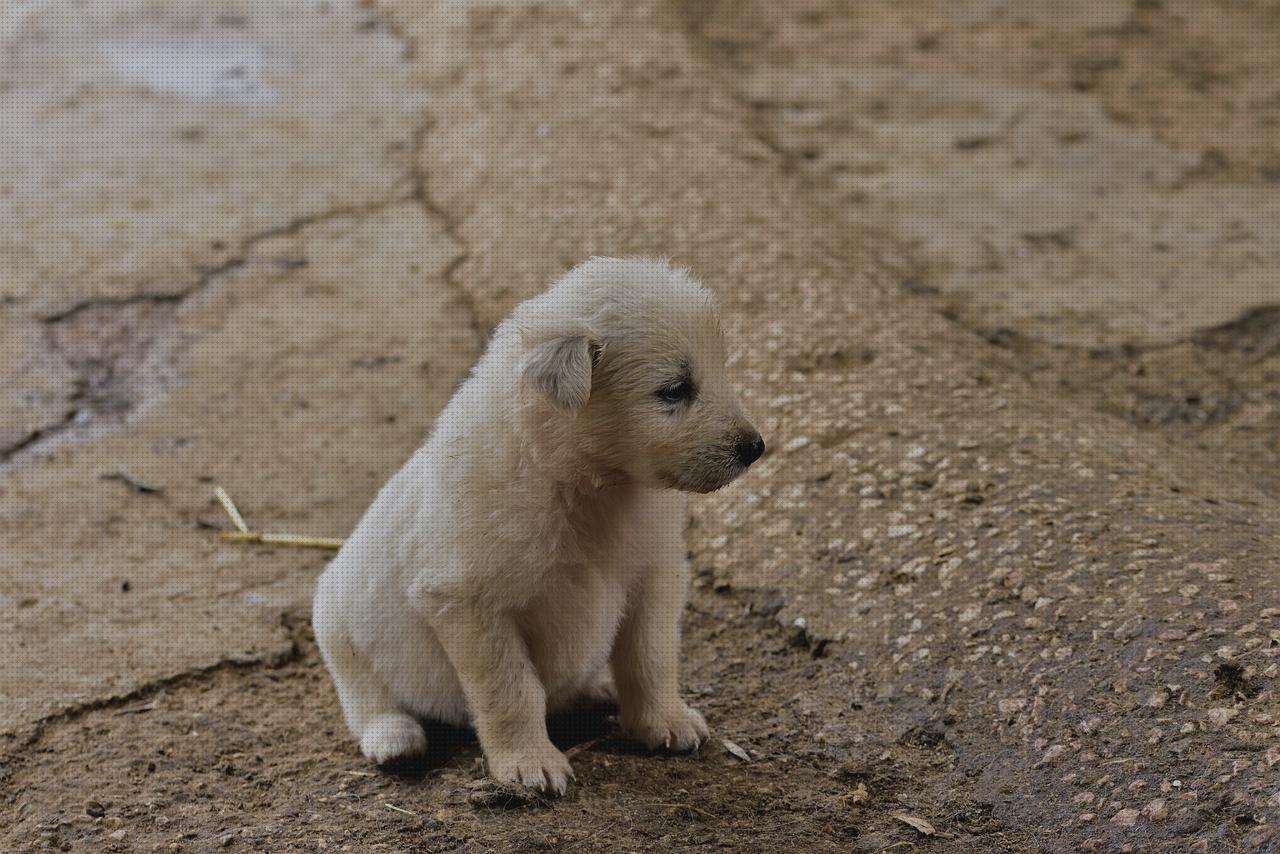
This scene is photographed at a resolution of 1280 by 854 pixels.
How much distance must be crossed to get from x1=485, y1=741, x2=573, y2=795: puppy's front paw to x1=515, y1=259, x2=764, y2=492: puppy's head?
771 millimetres

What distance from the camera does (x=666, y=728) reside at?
149 inches

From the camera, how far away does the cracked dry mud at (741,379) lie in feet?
11.7

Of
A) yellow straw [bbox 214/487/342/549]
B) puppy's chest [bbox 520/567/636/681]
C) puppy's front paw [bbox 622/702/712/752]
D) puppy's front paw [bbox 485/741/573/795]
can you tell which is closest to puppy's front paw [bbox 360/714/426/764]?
puppy's front paw [bbox 485/741/573/795]

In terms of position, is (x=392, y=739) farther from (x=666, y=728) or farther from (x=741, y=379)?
(x=741, y=379)

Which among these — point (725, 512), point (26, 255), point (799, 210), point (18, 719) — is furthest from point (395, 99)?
point (18, 719)

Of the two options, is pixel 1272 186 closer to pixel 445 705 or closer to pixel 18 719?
pixel 445 705

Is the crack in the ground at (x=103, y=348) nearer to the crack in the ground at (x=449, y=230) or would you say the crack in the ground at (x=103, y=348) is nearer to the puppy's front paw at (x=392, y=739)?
the crack in the ground at (x=449, y=230)

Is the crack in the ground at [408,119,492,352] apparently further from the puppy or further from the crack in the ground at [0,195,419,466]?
the puppy

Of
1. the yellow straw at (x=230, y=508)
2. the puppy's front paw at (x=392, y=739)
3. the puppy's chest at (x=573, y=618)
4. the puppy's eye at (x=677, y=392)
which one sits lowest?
the yellow straw at (x=230, y=508)

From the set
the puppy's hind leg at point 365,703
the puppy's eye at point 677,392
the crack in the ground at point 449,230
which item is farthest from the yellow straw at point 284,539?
the puppy's eye at point 677,392

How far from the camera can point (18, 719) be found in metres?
4.10

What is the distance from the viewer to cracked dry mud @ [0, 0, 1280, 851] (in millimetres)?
3570

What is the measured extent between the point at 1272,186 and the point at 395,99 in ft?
17.1

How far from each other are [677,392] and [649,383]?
75 millimetres
